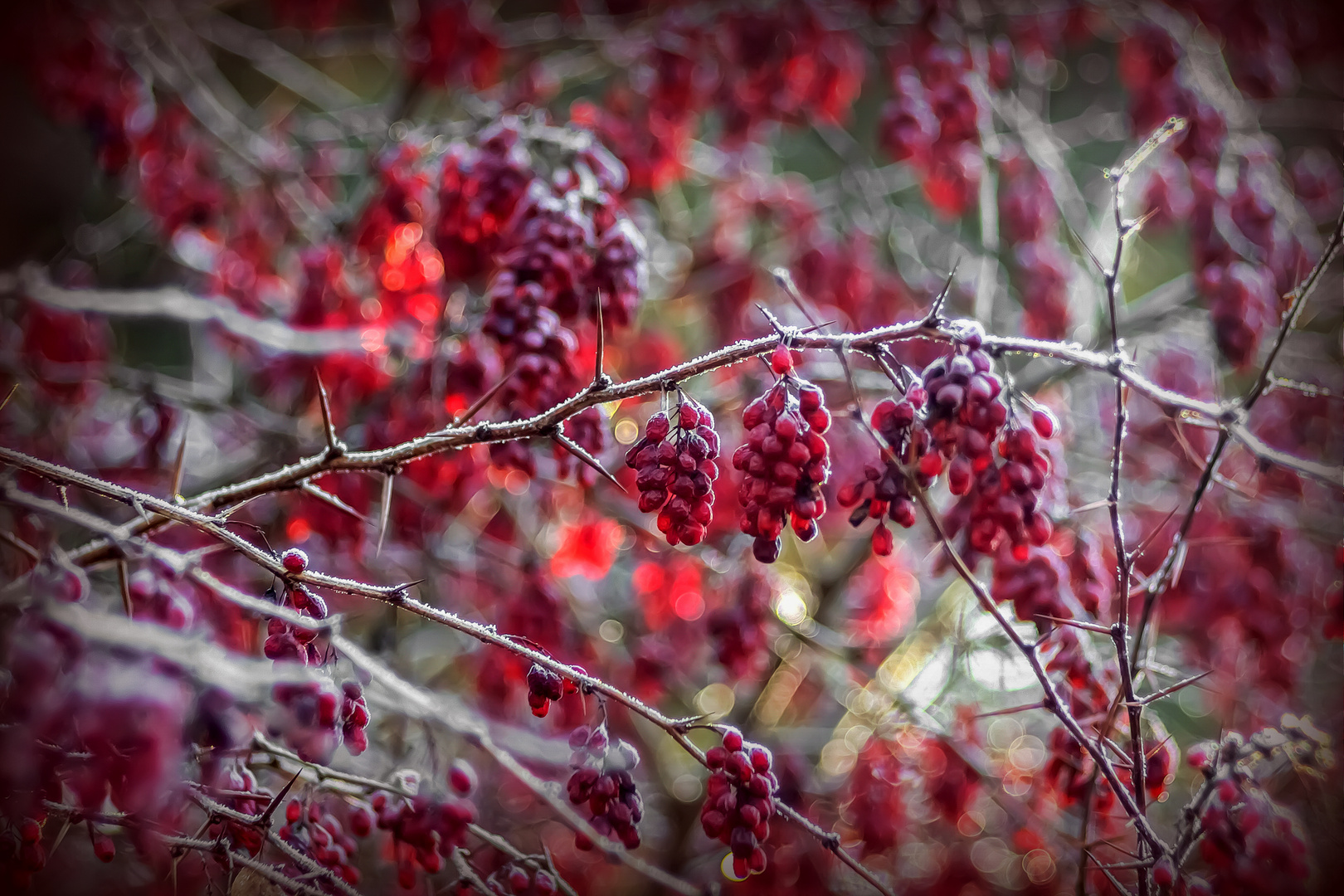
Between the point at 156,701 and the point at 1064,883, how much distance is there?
112 inches

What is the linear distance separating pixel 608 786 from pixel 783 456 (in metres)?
0.51

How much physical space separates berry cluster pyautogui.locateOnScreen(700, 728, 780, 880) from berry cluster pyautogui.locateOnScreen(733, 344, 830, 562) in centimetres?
31

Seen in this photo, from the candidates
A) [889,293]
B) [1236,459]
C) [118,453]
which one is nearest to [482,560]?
[118,453]

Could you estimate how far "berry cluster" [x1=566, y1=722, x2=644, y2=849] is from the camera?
3.44 ft

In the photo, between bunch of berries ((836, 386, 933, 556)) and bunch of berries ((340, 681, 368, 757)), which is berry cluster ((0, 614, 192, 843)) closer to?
bunch of berries ((340, 681, 368, 757))

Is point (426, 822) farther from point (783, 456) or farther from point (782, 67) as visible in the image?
point (782, 67)

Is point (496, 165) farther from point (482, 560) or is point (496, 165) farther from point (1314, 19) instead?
point (1314, 19)

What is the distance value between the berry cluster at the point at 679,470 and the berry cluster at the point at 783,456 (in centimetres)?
5

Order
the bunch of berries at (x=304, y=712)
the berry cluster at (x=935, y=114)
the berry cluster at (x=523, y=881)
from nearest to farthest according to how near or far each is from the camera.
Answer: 1. the bunch of berries at (x=304, y=712)
2. the berry cluster at (x=523, y=881)
3. the berry cluster at (x=935, y=114)

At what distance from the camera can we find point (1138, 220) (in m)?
1.02

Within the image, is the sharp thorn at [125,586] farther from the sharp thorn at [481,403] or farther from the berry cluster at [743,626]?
the berry cluster at [743,626]

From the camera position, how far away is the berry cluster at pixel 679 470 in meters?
0.97

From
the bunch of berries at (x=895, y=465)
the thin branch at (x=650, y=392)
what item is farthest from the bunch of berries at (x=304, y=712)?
the bunch of berries at (x=895, y=465)

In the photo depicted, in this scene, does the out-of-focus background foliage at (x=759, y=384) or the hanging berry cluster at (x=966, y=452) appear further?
the out-of-focus background foliage at (x=759, y=384)
